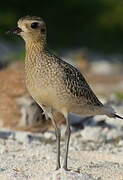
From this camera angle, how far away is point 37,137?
1100 cm

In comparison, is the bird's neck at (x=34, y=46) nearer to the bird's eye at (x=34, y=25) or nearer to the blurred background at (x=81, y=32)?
the bird's eye at (x=34, y=25)

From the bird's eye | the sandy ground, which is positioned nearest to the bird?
the bird's eye

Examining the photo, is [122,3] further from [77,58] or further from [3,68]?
[3,68]

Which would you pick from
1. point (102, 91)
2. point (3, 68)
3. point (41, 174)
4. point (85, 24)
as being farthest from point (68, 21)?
point (41, 174)

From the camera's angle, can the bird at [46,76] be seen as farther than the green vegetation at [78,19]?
No

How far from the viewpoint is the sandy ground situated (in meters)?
7.78

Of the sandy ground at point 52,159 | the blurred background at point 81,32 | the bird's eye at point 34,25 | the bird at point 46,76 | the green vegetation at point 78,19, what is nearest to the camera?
the sandy ground at point 52,159

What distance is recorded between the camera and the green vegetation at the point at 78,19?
27.8 meters

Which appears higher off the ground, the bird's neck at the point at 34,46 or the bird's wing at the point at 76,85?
the bird's neck at the point at 34,46

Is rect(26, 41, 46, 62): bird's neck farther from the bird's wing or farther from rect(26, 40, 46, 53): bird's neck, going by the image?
the bird's wing

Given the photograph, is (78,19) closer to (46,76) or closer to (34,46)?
(34,46)

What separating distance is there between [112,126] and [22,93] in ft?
4.53

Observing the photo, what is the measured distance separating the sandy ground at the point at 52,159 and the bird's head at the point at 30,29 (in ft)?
4.33

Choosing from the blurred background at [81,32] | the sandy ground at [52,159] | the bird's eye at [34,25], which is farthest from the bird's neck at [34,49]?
the blurred background at [81,32]
